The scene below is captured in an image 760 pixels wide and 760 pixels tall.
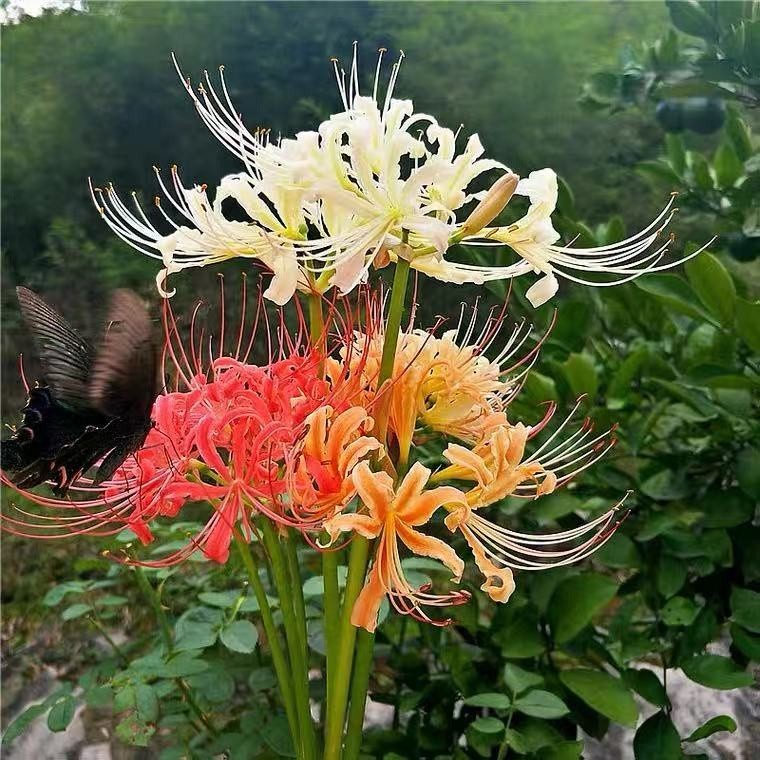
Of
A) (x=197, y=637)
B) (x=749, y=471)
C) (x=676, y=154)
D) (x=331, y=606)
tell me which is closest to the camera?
(x=331, y=606)

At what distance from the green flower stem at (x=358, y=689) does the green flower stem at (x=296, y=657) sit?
0.08 ft

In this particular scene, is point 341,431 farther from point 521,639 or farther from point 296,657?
point 521,639

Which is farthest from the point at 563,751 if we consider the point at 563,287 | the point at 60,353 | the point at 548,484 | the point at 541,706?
the point at 563,287

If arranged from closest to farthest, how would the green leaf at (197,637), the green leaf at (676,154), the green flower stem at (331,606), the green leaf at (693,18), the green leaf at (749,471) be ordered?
the green flower stem at (331,606) → the green leaf at (197,637) → the green leaf at (749,471) → the green leaf at (693,18) → the green leaf at (676,154)

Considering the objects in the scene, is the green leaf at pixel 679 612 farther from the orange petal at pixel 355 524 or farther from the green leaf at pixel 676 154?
the green leaf at pixel 676 154

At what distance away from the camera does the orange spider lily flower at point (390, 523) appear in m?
0.42

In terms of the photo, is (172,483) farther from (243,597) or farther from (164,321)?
(243,597)

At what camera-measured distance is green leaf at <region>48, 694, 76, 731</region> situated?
617 mm

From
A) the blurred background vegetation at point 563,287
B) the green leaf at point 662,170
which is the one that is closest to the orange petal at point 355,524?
the blurred background vegetation at point 563,287

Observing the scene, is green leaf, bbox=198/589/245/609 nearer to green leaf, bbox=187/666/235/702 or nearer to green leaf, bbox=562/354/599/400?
green leaf, bbox=187/666/235/702

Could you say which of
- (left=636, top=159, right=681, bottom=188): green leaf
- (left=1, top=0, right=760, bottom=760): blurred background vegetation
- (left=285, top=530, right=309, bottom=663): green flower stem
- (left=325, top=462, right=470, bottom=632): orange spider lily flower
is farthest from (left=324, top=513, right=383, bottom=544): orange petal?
(left=636, top=159, right=681, bottom=188): green leaf

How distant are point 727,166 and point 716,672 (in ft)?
1.81

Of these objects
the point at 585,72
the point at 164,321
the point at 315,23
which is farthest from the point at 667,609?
the point at 315,23

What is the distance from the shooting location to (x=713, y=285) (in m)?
0.68
